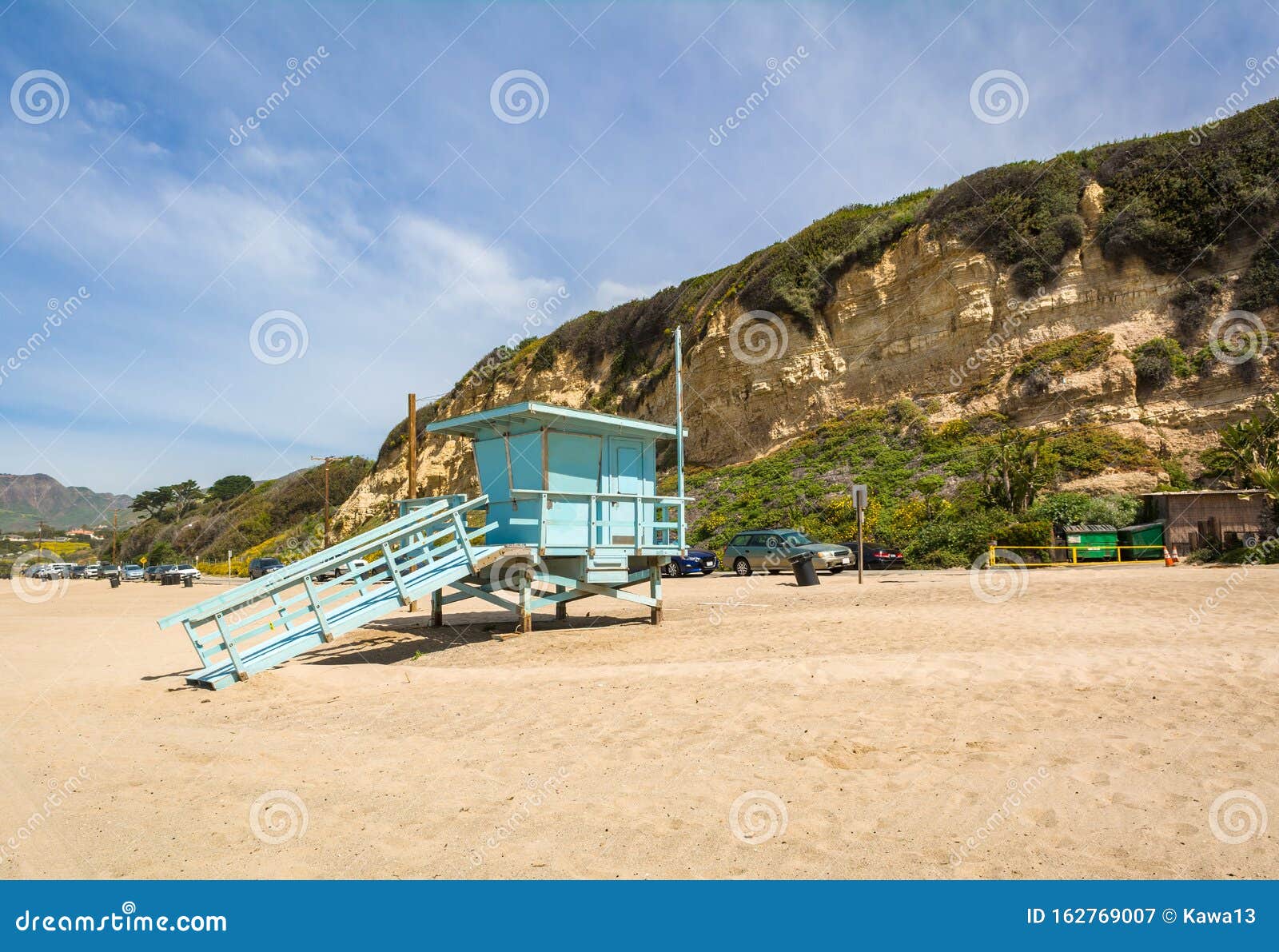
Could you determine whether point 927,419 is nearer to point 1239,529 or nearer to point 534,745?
point 1239,529

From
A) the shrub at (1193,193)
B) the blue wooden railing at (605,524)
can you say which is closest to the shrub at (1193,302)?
the shrub at (1193,193)

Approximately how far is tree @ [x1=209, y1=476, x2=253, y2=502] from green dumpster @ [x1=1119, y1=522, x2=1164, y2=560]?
335ft

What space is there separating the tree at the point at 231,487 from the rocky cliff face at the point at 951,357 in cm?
7160

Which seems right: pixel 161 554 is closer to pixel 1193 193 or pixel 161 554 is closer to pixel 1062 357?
pixel 1062 357

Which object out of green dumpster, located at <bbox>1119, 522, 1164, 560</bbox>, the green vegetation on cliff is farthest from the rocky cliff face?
green dumpster, located at <bbox>1119, 522, 1164, 560</bbox>

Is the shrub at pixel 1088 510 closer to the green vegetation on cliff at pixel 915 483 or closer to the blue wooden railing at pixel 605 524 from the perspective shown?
the green vegetation on cliff at pixel 915 483

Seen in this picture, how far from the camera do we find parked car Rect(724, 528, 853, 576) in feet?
86.0

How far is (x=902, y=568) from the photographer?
27.0 metres

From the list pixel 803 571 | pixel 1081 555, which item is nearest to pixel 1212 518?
pixel 1081 555

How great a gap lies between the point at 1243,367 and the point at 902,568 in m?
16.0

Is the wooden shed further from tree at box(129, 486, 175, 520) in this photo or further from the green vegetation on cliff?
tree at box(129, 486, 175, 520)

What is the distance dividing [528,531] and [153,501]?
12545 cm

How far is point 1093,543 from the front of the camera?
2519cm

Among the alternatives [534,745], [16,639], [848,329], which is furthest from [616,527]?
[848,329]
